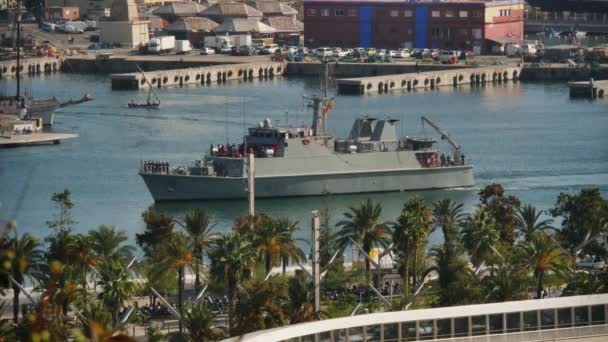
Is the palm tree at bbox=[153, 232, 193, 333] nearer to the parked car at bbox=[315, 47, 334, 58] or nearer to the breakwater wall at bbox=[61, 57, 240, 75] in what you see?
the breakwater wall at bbox=[61, 57, 240, 75]

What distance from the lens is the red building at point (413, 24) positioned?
76938 millimetres

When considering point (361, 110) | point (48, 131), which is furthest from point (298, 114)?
point (48, 131)

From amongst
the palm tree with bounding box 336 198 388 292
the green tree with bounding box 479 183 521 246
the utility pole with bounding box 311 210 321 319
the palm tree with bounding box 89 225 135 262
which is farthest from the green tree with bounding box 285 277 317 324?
the green tree with bounding box 479 183 521 246

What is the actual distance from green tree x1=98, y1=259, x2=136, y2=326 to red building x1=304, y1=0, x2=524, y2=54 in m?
54.3

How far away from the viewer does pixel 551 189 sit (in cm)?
4100

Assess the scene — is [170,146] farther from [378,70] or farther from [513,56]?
[513,56]

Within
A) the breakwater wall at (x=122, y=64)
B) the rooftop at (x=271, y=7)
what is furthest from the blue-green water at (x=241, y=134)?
the rooftop at (x=271, y=7)

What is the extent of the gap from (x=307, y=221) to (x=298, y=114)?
756 inches

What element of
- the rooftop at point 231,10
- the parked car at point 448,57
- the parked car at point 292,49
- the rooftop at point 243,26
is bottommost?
the parked car at point 448,57

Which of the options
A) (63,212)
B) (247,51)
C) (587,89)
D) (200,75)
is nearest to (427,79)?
(587,89)

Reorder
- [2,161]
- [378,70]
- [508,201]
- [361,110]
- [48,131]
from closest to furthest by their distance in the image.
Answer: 1. [508,201]
2. [2,161]
3. [48,131]
4. [361,110]
5. [378,70]

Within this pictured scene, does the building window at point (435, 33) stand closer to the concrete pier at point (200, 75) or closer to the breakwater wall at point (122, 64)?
the concrete pier at point (200, 75)

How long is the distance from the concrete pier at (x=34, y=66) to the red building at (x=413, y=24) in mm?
11208

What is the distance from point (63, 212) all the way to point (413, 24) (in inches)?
1874
